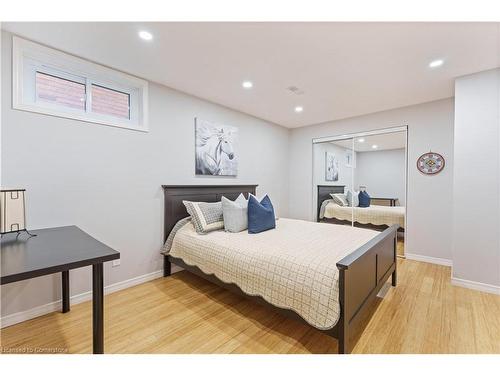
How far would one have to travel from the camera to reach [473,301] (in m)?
2.34

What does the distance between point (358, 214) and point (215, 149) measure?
278 centimetres

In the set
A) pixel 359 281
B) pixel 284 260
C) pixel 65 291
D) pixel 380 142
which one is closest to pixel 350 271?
pixel 359 281

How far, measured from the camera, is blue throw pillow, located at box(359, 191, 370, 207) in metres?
4.10

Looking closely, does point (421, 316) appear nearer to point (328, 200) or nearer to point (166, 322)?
point (166, 322)

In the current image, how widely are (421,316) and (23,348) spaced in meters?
3.22

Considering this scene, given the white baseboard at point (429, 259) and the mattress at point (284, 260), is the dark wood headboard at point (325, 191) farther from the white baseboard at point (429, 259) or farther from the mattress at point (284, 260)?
the mattress at point (284, 260)

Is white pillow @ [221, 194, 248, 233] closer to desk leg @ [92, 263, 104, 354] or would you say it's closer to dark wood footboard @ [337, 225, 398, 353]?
dark wood footboard @ [337, 225, 398, 353]

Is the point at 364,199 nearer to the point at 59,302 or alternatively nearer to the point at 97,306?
the point at 97,306

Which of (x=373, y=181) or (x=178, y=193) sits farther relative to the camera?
(x=373, y=181)

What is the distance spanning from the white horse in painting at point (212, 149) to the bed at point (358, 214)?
2152mm

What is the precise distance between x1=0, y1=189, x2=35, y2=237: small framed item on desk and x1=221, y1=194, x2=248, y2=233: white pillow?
171 cm

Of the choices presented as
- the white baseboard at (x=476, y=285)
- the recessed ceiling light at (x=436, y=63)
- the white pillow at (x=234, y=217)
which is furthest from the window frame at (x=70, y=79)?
the white baseboard at (x=476, y=285)

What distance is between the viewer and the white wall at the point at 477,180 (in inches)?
97.7
